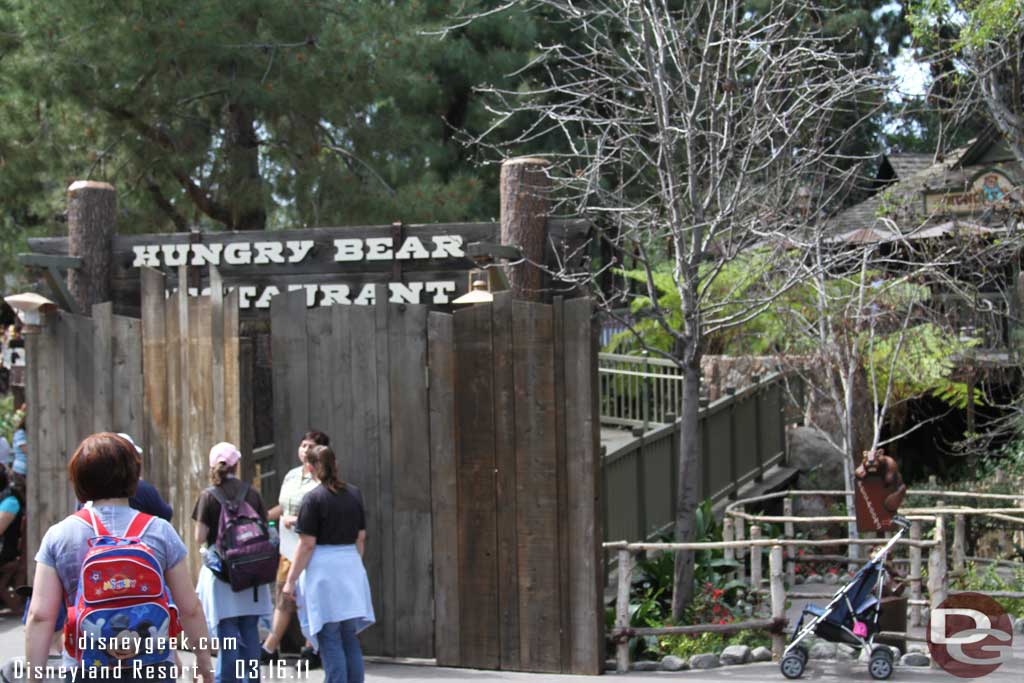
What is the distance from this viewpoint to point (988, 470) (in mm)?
16625

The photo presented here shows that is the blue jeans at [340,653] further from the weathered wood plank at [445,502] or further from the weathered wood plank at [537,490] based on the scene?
the weathered wood plank at [537,490]

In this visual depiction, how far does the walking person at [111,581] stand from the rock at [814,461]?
518 inches

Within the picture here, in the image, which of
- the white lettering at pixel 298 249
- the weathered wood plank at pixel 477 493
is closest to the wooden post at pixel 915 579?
the weathered wood plank at pixel 477 493

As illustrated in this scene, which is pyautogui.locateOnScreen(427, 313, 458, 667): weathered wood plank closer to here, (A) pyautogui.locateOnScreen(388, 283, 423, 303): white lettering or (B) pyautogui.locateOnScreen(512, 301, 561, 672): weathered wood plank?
(B) pyautogui.locateOnScreen(512, 301, 561, 672): weathered wood plank

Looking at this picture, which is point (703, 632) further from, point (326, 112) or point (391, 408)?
point (326, 112)

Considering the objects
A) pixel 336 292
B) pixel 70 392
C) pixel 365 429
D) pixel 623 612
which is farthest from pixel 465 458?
pixel 70 392

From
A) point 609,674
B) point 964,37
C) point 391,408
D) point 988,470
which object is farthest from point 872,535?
point 391,408

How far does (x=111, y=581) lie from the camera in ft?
14.5

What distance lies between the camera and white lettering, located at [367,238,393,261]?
9.91 m

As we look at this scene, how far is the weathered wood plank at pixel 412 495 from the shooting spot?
8.53 meters

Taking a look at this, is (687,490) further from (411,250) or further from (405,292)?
(411,250)

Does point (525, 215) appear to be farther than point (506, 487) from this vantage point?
Yes

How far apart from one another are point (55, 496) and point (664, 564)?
5.05 metres

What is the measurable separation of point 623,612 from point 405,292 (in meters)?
3.18
